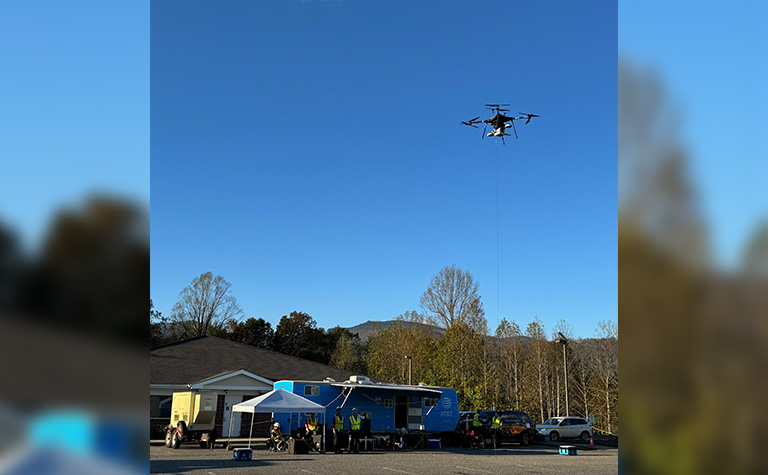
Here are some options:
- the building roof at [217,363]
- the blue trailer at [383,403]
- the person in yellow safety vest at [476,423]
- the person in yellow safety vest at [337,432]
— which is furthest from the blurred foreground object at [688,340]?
the building roof at [217,363]

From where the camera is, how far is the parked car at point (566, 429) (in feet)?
91.4

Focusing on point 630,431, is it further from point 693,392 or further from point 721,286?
point 721,286

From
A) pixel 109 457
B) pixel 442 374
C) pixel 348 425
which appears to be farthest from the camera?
pixel 442 374

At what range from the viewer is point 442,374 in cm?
3819

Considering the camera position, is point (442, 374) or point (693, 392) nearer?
point (693, 392)

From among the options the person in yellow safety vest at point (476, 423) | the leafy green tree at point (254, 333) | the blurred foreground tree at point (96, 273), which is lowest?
the person in yellow safety vest at point (476, 423)

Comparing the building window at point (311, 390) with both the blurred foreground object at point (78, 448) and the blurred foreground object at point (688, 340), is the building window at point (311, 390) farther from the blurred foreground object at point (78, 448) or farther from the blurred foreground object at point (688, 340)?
the blurred foreground object at point (688, 340)

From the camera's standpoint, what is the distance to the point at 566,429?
91.5ft

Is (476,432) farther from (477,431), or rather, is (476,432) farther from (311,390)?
(311,390)

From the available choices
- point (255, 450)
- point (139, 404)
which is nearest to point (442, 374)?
point (255, 450)

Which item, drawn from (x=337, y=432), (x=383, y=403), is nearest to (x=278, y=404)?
(x=337, y=432)

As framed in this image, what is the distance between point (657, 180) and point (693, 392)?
0.59m

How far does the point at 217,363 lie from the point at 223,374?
4.10 meters

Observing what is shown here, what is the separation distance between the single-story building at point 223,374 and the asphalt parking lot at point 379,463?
4.08 meters
